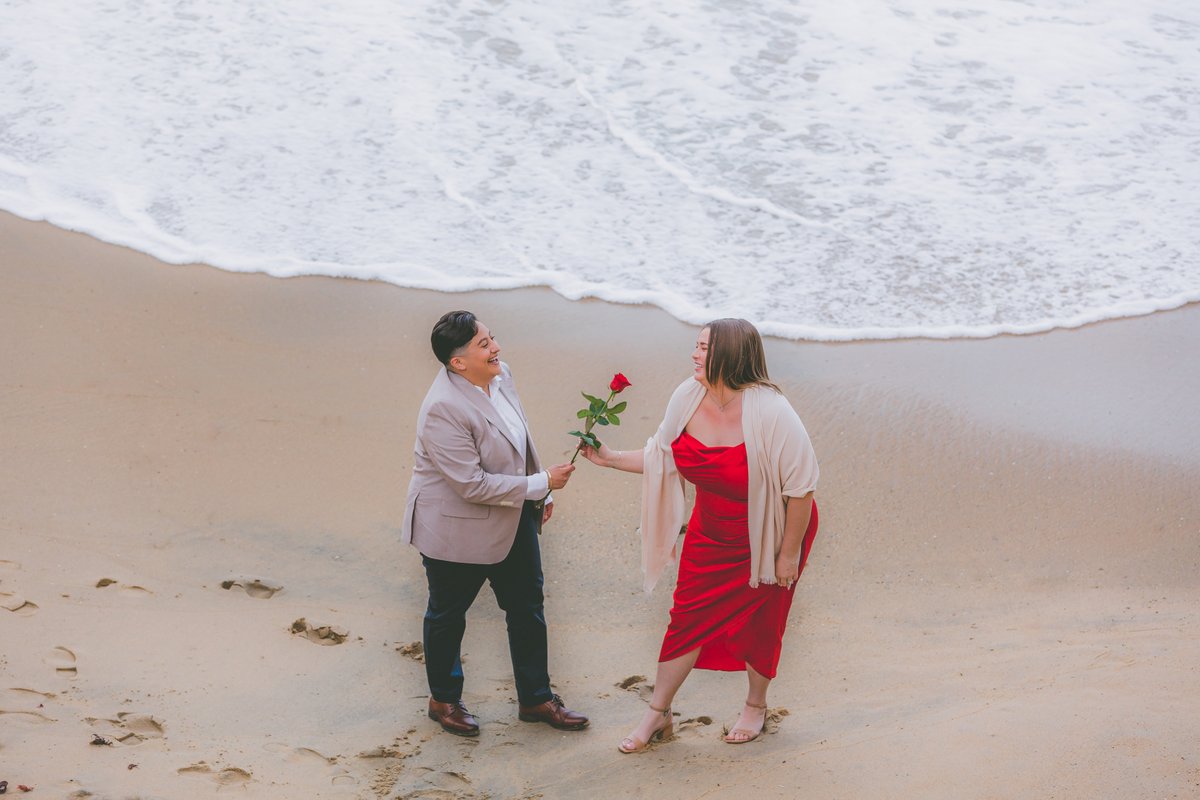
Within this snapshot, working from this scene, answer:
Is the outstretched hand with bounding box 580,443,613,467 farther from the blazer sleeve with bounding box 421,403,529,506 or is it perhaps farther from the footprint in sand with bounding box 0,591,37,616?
the footprint in sand with bounding box 0,591,37,616

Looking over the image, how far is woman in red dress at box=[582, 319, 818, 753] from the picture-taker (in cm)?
399

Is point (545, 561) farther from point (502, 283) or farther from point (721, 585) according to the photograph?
point (502, 283)

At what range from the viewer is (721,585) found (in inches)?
165

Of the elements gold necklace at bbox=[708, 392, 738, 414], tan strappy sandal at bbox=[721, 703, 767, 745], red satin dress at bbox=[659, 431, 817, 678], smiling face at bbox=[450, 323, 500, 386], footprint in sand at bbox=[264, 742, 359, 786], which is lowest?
footprint in sand at bbox=[264, 742, 359, 786]

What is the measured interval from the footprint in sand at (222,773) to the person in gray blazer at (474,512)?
794 millimetres

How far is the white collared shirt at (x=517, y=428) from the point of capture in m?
4.23

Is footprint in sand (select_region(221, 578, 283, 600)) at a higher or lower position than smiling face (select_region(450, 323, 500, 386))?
lower

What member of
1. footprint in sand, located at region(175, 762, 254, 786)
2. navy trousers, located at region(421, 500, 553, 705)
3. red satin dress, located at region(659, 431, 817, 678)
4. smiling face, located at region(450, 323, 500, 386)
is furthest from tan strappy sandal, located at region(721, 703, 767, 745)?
footprint in sand, located at region(175, 762, 254, 786)

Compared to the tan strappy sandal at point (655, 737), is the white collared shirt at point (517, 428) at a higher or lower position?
higher

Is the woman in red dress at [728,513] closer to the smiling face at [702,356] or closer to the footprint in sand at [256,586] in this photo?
the smiling face at [702,356]

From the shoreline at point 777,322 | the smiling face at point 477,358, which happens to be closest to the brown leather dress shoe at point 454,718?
the smiling face at point 477,358

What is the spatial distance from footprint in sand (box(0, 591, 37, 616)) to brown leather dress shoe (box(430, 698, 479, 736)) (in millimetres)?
1738

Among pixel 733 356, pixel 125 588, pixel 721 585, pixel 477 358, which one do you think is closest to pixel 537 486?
pixel 477 358

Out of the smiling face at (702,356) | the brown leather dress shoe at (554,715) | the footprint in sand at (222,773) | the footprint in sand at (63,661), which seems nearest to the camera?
the footprint in sand at (222,773)
